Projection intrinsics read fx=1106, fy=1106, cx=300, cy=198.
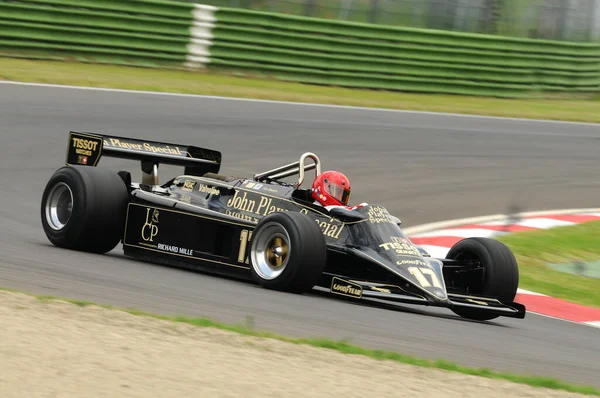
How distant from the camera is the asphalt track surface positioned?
698 centimetres

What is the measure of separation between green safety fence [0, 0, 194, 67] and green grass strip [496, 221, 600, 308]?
9469 mm

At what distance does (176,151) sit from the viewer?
10094 millimetres

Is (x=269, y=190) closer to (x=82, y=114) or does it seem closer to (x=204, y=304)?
(x=204, y=304)

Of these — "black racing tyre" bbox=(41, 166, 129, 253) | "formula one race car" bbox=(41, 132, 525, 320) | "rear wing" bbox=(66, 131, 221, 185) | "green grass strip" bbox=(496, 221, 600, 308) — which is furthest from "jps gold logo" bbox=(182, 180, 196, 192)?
"green grass strip" bbox=(496, 221, 600, 308)

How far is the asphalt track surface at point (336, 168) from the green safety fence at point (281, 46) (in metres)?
2.35

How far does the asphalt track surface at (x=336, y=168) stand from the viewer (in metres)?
6.98

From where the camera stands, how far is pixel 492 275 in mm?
8242

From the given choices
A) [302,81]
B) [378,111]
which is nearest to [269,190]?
[378,111]

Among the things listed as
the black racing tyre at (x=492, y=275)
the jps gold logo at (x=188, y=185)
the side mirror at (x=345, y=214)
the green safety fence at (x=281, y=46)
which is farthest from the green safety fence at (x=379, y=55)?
the black racing tyre at (x=492, y=275)

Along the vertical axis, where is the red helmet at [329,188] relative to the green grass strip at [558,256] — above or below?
above

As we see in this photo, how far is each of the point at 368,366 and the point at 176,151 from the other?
4785mm

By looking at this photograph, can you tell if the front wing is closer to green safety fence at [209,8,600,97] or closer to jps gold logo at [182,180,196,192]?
jps gold logo at [182,180,196,192]

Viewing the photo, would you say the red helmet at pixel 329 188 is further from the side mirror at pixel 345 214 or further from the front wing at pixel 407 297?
the front wing at pixel 407 297

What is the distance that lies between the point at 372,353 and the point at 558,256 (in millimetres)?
5931
